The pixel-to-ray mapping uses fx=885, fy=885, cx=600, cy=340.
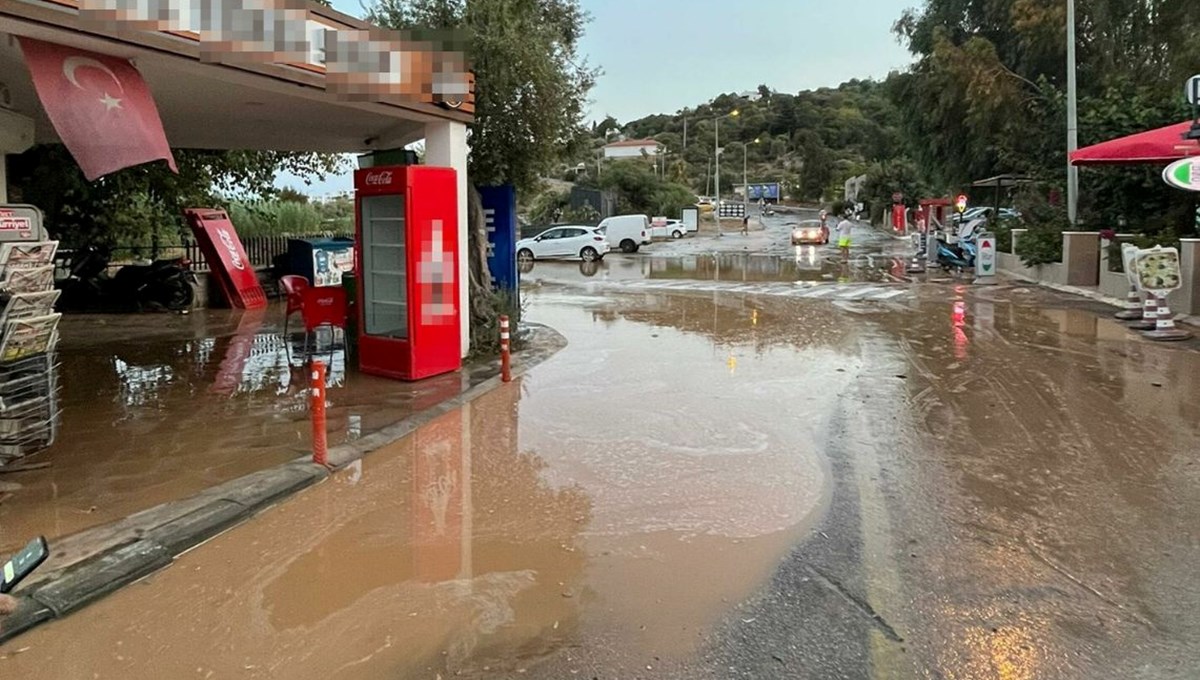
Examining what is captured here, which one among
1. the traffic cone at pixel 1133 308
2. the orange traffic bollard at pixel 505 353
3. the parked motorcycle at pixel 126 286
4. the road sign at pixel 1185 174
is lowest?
the orange traffic bollard at pixel 505 353

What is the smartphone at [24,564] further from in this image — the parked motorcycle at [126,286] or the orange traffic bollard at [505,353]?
the parked motorcycle at [126,286]

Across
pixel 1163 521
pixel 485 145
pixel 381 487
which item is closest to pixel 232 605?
pixel 381 487

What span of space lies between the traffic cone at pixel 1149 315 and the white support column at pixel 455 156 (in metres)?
9.87

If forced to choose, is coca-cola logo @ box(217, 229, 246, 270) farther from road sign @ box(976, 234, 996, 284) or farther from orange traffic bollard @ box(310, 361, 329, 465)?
road sign @ box(976, 234, 996, 284)

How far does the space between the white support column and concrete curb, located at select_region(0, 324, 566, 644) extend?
11.3ft

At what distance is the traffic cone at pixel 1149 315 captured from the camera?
42.2 feet

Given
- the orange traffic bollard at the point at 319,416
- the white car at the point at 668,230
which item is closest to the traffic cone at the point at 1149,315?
the orange traffic bollard at the point at 319,416

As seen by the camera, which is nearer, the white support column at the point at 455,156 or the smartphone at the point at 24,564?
the smartphone at the point at 24,564

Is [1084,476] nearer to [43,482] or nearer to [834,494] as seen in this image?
[834,494]

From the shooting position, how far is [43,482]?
621 centimetres

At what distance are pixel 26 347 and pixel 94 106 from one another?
5.79ft

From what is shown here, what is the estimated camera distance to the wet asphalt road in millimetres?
3934

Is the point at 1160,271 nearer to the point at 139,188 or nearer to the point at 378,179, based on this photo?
the point at 378,179

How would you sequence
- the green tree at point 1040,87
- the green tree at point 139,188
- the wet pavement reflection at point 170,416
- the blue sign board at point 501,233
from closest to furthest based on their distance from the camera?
1. the wet pavement reflection at point 170,416
2. the blue sign board at point 501,233
3. the green tree at point 139,188
4. the green tree at point 1040,87
